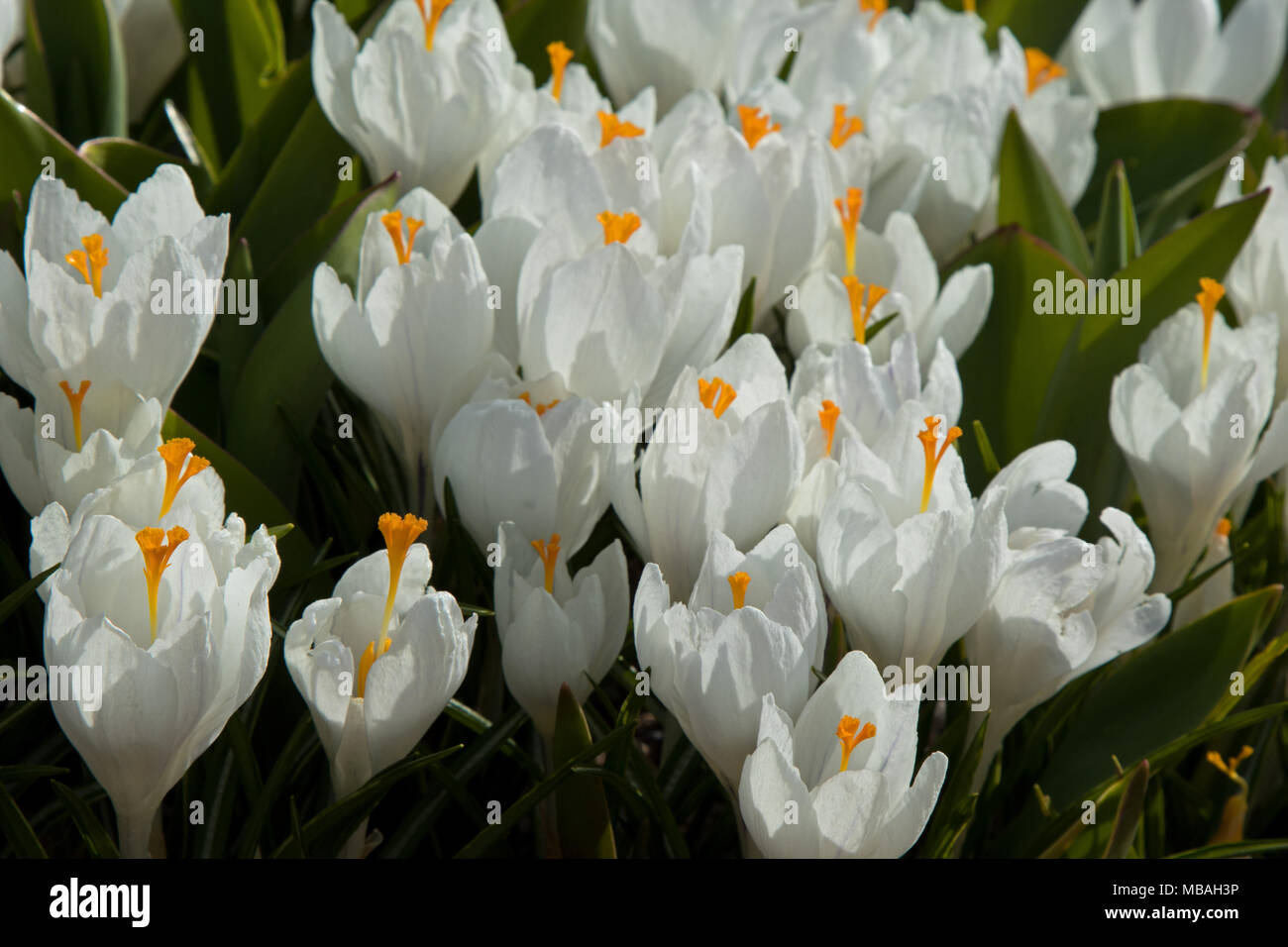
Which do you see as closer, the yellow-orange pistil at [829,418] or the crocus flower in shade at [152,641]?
the crocus flower in shade at [152,641]

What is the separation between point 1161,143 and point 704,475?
0.97 m

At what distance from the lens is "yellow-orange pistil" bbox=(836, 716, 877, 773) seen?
70 cm

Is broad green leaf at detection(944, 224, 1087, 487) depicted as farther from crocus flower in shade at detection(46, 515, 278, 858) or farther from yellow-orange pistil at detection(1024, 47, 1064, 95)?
crocus flower in shade at detection(46, 515, 278, 858)

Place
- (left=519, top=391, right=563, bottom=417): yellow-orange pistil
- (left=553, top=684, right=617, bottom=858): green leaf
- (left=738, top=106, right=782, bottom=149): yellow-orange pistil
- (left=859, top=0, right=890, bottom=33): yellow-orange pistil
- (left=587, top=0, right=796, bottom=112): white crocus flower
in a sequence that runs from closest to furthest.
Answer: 1. (left=553, top=684, right=617, bottom=858): green leaf
2. (left=519, top=391, right=563, bottom=417): yellow-orange pistil
3. (left=738, top=106, right=782, bottom=149): yellow-orange pistil
4. (left=587, top=0, right=796, bottom=112): white crocus flower
5. (left=859, top=0, right=890, bottom=33): yellow-orange pistil

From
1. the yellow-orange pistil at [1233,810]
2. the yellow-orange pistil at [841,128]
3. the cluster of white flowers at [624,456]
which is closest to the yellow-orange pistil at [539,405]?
the cluster of white flowers at [624,456]

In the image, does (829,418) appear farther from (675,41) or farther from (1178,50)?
(1178,50)

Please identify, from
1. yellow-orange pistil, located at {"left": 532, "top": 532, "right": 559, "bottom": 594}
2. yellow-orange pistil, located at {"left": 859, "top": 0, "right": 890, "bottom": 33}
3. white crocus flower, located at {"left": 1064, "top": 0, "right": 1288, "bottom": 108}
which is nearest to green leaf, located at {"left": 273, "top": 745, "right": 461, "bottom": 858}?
yellow-orange pistil, located at {"left": 532, "top": 532, "right": 559, "bottom": 594}

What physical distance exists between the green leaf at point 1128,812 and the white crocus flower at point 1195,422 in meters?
0.26

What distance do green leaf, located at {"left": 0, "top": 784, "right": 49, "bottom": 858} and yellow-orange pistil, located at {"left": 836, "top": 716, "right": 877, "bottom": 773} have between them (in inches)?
18.4

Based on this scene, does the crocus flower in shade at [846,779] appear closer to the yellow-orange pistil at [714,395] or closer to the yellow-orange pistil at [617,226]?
the yellow-orange pistil at [714,395]

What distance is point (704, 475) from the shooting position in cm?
82

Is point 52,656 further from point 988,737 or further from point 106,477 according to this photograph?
point 988,737

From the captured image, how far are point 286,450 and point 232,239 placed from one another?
0.67ft

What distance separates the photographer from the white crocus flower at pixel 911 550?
765 mm
